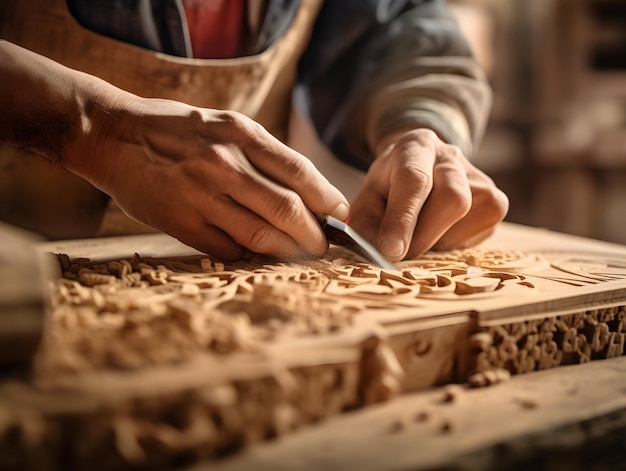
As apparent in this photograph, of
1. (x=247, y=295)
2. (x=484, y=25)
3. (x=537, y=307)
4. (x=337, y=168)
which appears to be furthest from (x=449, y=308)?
(x=484, y=25)

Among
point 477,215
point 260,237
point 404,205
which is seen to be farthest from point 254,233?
point 477,215

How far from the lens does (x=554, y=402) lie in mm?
648

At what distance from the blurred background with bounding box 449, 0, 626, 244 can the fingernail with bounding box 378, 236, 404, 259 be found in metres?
2.80

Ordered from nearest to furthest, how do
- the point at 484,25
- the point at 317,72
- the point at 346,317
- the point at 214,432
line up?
1. the point at 214,432
2. the point at 346,317
3. the point at 317,72
4. the point at 484,25

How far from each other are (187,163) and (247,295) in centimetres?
24

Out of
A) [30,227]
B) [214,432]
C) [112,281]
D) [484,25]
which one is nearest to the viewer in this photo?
[214,432]

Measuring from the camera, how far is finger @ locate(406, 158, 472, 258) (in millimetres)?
1002

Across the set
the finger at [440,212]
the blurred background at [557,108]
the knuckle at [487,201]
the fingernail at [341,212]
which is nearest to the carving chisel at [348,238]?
the fingernail at [341,212]

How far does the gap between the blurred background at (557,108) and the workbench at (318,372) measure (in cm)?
295

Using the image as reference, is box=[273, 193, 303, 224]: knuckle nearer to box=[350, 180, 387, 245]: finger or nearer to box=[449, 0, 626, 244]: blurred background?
box=[350, 180, 387, 245]: finger

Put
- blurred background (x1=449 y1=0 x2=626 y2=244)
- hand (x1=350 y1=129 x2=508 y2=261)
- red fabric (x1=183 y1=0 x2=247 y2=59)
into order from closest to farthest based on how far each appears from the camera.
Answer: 1. hand (x1=350 y1=129 x2=508 y2=261)
2. red fabric (x1=183 y1=0 x2=247 y2=59)
3. blurred background (x1=449 y1=0 x2=626 y2=244)

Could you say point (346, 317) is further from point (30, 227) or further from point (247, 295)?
point (30, 227)

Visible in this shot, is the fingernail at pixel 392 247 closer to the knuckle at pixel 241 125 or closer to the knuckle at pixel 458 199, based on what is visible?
the knuckle at pixel 458 199

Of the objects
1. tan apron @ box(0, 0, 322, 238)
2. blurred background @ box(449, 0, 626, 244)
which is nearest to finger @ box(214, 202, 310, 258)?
tan apron @ box(0, 0, 322, 238)
